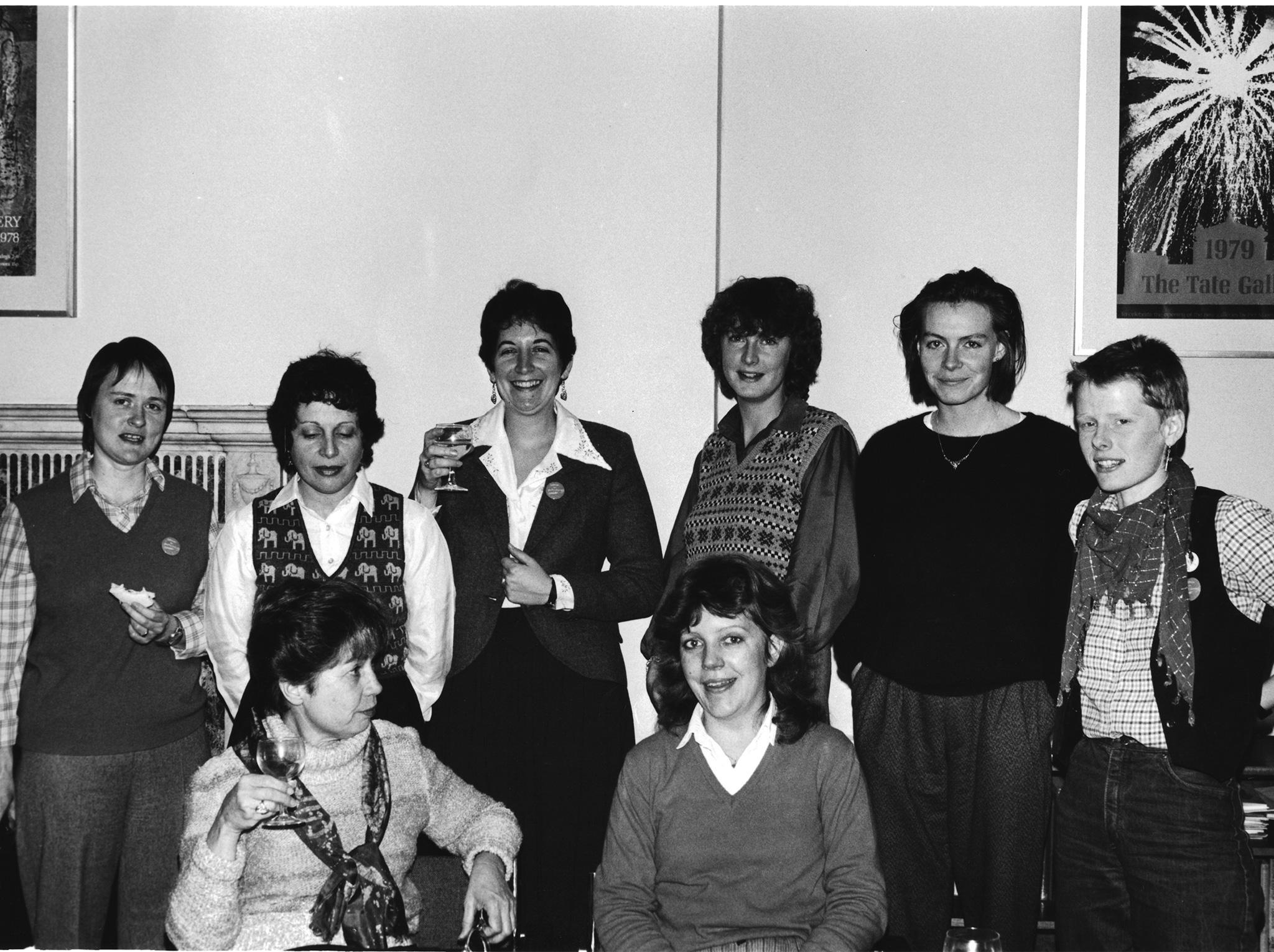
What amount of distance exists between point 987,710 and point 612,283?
6.02ft

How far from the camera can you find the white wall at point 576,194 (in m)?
3.83

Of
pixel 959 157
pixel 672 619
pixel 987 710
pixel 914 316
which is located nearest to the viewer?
pixel 672 619

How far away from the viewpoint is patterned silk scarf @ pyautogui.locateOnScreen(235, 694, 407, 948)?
2.04 meters

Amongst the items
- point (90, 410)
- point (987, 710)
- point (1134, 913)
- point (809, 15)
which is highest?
point (809, 15)

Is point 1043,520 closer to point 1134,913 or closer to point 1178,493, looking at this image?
point 1178,493

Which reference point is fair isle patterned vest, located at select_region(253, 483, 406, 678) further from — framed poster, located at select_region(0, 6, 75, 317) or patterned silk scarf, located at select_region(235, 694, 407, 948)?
framed poster, located at select_region(0, 6, 75, 317)

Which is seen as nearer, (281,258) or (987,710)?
(987,710)

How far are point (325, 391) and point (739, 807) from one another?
146 cm

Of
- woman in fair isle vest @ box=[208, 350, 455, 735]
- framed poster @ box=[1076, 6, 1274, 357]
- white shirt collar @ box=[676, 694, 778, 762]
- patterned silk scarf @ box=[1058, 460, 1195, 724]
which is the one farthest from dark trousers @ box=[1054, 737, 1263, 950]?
framed poster @ box=[1076, 6, 1274, 357]

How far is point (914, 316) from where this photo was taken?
9.80ft

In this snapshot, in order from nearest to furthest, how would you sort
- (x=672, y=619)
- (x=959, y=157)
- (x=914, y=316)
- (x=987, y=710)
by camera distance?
(x=672, y=619)
(x=987, y=710)
(x=914, y=316)
(x=959, y=157)

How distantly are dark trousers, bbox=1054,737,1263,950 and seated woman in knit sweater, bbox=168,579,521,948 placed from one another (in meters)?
1.12

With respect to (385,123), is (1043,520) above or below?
below

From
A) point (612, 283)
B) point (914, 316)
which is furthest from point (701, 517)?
point (612, 283)
